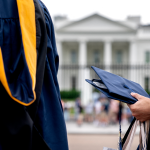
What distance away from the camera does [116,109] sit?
949 centimetres

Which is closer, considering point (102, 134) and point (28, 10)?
point (28, 10)

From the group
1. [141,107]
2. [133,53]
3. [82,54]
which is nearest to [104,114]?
[141,107]

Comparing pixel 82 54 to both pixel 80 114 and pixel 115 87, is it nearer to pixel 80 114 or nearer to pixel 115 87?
pixel 80 114

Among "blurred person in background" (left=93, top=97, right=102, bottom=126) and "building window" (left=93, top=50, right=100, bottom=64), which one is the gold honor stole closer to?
"blurred person in background" (left=93, top=97, right=102, bottom=126)

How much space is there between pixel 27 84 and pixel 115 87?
67 cm

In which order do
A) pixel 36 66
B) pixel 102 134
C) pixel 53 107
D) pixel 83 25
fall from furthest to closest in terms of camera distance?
pixel 83 25
pixel 102 134
pixel 53 107
pixel 36 66

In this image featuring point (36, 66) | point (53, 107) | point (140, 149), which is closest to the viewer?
point (36, 66)

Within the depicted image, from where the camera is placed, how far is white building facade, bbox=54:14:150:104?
2961cm

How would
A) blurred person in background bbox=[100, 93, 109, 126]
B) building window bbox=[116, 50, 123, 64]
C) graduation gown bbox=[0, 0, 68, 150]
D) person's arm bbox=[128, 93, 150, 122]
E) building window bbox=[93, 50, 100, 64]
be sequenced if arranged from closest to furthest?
1. graduation gown bbox=[0, 0, 68, 150]
2. person's arm bbox=[128, 93, 150, 122]
3. blurred person in background bbox=[100, 93, 109, 126]
4. building window bbox=[116, 50, 123, 64]
5. building window bbox=[93, 50, 100, 64]

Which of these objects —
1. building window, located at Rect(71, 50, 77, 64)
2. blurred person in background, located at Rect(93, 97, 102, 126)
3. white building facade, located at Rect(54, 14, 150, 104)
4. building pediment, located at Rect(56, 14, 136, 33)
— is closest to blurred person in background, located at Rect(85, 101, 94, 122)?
blurred person in background, located at Rect(93, 97, 102, 126)

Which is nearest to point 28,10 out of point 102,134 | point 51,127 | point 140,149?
point 51,127

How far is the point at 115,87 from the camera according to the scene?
4.57 ft

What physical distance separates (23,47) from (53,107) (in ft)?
1.33

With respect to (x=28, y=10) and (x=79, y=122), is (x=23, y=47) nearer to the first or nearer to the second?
(x=28, y=10)
